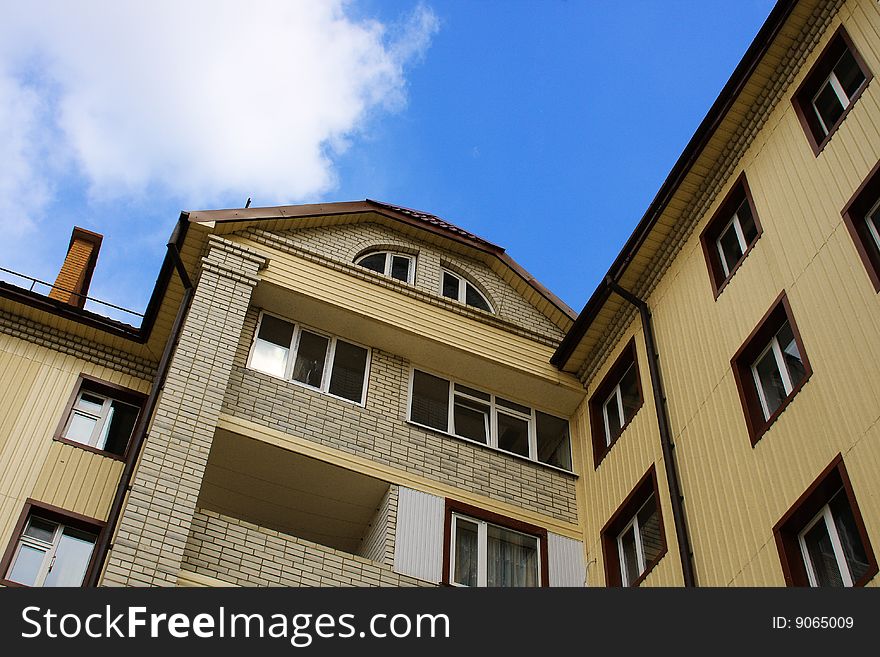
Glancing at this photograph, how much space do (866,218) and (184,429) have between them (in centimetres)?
1079

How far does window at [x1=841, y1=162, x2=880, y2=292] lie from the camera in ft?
45.0

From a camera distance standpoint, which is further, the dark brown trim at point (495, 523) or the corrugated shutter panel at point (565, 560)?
the corrugated shutter panel at point (565, 560)

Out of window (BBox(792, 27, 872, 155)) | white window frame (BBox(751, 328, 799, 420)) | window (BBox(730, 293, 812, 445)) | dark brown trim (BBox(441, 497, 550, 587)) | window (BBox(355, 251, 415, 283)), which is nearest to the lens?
window (BBox(730, 293, 812, 445))

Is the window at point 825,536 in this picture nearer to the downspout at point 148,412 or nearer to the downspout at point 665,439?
the downspout at point 665,439

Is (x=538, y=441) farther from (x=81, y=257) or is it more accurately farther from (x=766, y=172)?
(x=81, y=257)

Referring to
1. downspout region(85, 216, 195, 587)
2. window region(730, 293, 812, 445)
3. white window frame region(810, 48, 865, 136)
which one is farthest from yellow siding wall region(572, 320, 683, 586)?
downspout region(85, 216, 195, 587)

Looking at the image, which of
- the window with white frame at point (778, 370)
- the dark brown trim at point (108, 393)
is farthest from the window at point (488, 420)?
the window with white frame at point (778, 370)

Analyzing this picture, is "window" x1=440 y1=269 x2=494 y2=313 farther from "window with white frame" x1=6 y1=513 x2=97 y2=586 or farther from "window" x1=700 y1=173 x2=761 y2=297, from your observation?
"window with white frame" x1=6 y1=513 x2=97 y2=586

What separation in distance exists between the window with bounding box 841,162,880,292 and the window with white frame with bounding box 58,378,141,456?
12.6 m

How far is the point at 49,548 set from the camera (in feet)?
53.4

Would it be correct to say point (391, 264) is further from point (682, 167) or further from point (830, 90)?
point (830, 90)

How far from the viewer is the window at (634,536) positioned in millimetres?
17516

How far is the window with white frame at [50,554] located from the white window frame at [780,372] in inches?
430
